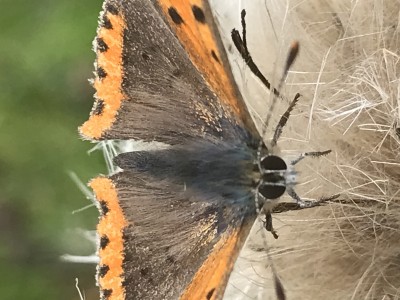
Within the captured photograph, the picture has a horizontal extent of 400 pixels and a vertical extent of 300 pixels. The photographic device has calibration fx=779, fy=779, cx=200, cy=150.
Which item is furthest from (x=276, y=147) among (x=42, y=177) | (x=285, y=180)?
(x=42, y=177)

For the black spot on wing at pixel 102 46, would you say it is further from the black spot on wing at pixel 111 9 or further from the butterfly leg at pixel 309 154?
the butterfly leg at pixel 309 154

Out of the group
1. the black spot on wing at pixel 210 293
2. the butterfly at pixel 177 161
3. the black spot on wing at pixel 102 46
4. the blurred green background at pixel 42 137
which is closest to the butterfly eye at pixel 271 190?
the butterfly at pixel 177 161

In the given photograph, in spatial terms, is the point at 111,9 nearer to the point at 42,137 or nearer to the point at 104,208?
the point at 104,208

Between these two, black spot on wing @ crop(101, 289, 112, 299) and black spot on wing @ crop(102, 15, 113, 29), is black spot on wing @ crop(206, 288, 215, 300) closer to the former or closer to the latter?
black spot on wing @ crop(101, 289, 112, 299)

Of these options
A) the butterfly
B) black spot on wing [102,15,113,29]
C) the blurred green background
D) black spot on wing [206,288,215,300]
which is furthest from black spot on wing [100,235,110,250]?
the blurred green background

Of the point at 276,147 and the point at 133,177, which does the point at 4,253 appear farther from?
the point at 276,147

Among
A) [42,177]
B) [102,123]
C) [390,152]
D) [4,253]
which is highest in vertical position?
[102,123]

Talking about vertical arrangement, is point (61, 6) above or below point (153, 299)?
above
